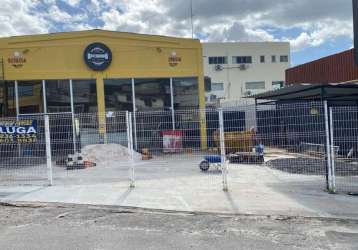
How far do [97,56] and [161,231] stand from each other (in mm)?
15800

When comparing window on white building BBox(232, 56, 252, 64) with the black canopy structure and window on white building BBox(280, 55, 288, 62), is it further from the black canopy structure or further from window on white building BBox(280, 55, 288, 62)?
the black canopy structure

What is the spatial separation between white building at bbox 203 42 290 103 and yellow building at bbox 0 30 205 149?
140ft

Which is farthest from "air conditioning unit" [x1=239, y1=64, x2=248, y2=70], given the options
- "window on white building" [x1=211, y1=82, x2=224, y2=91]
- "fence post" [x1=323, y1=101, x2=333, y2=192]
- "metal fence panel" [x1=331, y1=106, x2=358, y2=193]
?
"fence post" [x1=323, y1=101, x2=333, y2=192]

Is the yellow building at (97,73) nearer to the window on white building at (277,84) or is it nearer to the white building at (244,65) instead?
the window on white building at (277,84)

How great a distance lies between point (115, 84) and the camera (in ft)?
73.2

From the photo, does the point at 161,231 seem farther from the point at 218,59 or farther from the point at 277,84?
the point at 218,59

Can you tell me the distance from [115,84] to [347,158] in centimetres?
1198

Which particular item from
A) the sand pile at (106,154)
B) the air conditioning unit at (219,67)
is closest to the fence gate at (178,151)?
the sand pile at (106,154)

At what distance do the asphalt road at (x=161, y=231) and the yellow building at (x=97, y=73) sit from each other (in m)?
13.4

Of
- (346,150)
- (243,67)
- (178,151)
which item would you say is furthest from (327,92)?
(243,67)

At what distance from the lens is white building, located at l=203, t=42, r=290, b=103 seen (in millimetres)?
65875

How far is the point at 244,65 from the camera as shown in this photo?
216 feet

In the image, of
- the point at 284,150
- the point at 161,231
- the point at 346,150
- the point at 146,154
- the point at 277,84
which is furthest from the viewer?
the point at 277,84

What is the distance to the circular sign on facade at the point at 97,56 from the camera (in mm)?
21828
